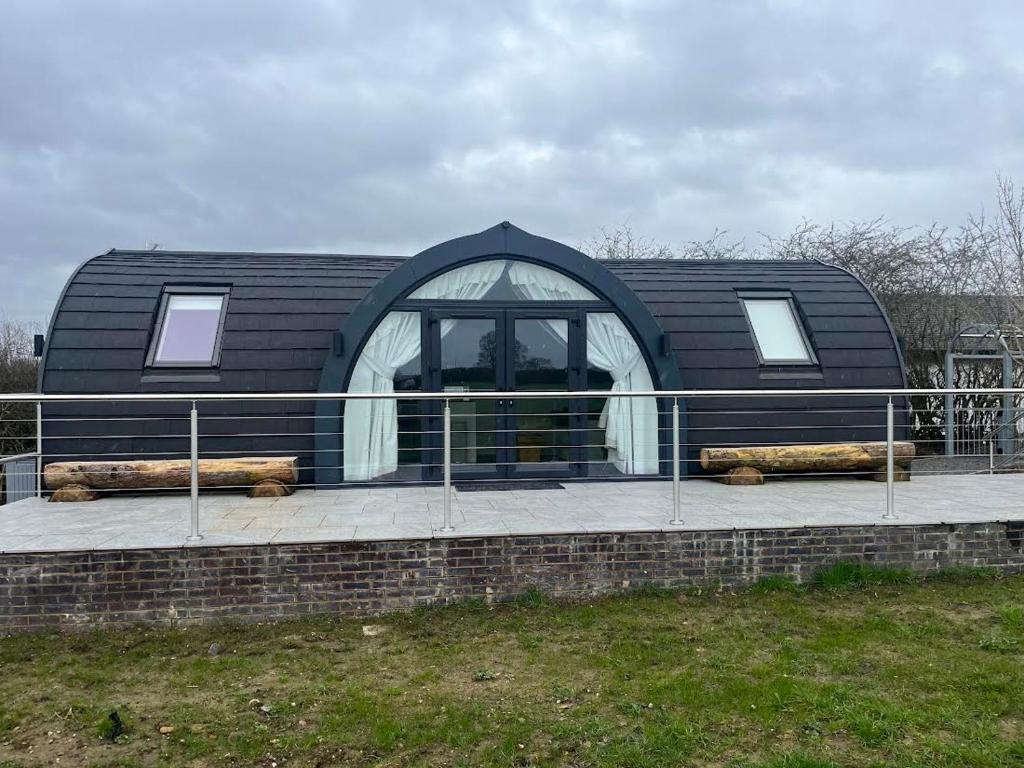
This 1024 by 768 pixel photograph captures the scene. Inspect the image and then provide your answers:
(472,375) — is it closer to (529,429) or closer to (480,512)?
(529,429)

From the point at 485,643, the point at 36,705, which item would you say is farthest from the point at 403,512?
the point at 36,705

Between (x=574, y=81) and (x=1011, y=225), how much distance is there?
9032mm

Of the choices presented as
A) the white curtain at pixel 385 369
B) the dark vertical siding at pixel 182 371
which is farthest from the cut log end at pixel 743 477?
the dark vertical siding at pixel 182 371

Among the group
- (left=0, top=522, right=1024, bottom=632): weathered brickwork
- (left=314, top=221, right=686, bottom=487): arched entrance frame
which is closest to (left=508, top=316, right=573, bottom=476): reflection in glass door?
(left=314, top=221, right=686, bottom=487): arched entrance frame

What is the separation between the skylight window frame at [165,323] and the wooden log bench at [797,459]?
19.7ft

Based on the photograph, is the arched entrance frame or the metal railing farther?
the arched entrance frame

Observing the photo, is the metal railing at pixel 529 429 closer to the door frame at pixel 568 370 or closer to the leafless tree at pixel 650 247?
the door frame at pixel 568 370

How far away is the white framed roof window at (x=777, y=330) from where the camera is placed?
917 cm

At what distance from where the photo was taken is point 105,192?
22703 mm

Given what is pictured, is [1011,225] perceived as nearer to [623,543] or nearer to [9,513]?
[623,543]

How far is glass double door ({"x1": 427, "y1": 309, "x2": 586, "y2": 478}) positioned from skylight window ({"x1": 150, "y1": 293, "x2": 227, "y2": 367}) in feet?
8.84

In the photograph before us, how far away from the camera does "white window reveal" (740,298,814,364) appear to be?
362 inches

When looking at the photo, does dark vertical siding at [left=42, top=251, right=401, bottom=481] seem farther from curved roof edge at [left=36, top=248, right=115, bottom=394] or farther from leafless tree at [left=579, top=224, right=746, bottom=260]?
leafless tree at [left=579, top=224, right=746, bottom=260]

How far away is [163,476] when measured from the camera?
23.9 ft
